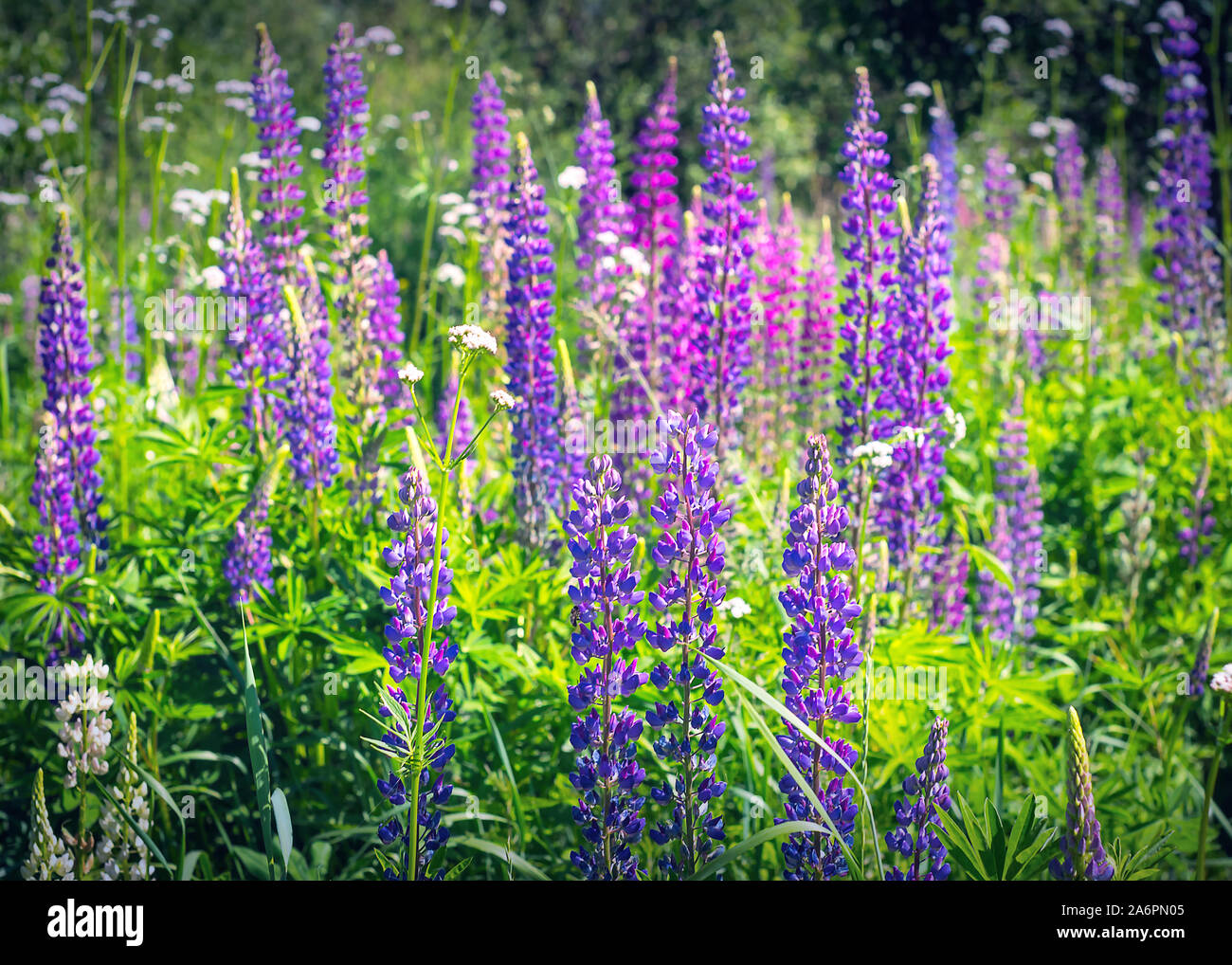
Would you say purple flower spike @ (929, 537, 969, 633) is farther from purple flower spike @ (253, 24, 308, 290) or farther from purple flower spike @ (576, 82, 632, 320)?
purple flower spike @ (253, 24, 308, 290)

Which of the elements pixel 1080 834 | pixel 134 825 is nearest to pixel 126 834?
pixel 134 825

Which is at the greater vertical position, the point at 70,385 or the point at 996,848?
the point at 70,385

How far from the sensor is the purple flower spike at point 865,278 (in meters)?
3.02

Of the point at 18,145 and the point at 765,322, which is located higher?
the point at 18,145

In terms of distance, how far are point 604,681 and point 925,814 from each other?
2.10 ft

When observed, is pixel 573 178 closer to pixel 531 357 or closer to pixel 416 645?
pixel 531 357

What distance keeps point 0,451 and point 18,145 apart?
2918mm

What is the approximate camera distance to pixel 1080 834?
1.60 metres

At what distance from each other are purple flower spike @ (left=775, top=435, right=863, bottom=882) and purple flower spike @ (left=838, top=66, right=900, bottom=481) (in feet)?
3.95

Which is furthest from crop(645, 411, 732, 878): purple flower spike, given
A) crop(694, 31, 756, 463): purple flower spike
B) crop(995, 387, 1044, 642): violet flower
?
crop(995, 387, 1044, 642): violet flower

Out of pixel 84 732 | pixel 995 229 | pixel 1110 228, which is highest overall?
pixel 995 229

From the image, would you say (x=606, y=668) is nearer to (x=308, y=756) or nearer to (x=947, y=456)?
(x=308, y=756)
